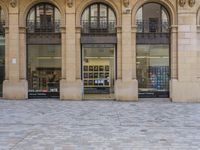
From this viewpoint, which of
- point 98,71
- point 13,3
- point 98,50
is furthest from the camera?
point 98,71

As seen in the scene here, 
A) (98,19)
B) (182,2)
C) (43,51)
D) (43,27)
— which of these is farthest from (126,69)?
(43,27)

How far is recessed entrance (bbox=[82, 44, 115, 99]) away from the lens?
23.0 metres

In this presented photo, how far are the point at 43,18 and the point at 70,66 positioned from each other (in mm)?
3232

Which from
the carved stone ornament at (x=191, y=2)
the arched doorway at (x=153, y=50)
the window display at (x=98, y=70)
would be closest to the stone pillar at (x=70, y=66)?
the window display at (x=98, y=70)

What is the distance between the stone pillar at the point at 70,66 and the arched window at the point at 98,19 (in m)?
0.78

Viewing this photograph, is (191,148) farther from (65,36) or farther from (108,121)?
(65,36)

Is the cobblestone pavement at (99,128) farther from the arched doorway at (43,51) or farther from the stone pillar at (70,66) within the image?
the arched doorway at (43,51)

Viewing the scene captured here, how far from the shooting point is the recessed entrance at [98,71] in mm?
23031

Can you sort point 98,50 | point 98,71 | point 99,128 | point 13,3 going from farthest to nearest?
point 98,71
point 98,50
point 13,3
point 99,128

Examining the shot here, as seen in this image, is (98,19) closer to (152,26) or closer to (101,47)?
(101,47)

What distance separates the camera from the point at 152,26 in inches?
880

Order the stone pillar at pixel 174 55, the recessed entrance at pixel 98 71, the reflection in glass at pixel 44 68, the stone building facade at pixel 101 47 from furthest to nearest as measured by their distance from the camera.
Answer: the recessed entrance at pixel 98 71, the reflection in glass at pixel 44 68, the stone pillar at pixel 174 55, the stone building facade at pixel 101 47

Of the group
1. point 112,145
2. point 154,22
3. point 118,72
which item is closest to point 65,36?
point 118,72

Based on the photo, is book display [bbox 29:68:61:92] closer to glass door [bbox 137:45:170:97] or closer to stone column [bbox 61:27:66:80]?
stone column [bbox 61:27:66:80]
